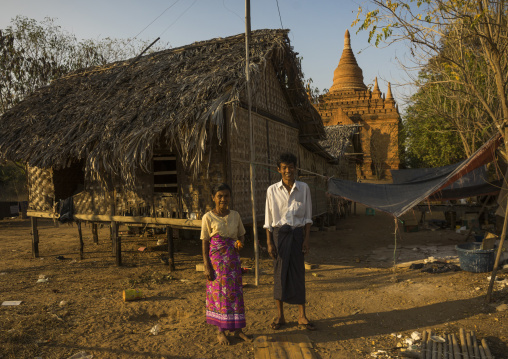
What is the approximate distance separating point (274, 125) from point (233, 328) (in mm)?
5422

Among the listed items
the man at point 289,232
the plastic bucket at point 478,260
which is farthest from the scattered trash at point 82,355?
the plastic bucket at point 478,260

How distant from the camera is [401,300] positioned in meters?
4.93

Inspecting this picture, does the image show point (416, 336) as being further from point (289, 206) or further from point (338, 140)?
point (338, 140)

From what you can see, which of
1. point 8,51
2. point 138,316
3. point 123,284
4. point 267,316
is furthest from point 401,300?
point 8,51

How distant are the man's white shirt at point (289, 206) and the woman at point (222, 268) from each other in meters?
0.45

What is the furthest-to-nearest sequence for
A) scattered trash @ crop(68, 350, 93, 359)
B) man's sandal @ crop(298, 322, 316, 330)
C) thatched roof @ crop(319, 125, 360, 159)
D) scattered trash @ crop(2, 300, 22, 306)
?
thatched roof @ crop(319, 125, 360, 159) → scattered trash @ crop(2, 300, 22, 306) → man's sandal @ crop(298, 322, 316, 330) → scattered trash @ crop(68, 350, 93, 359)

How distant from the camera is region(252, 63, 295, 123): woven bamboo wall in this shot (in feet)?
24.4

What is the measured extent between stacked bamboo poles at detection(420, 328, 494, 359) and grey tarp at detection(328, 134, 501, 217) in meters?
2.39

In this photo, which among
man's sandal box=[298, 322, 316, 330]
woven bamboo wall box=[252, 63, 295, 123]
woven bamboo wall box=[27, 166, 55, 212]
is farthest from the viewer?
woven bamboo wall box=[27, 166, 55, 212]

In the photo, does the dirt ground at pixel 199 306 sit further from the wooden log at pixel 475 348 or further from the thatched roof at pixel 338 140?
the thatched roof at pixel 338 140

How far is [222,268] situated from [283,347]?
0.95 meters

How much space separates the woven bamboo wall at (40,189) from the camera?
8422 millimetres

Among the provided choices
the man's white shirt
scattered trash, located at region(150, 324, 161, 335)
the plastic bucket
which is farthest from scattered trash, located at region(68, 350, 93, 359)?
the plastic bucket

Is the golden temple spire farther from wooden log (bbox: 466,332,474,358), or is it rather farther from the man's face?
wooden log (bbox: 466,332,474,358)
